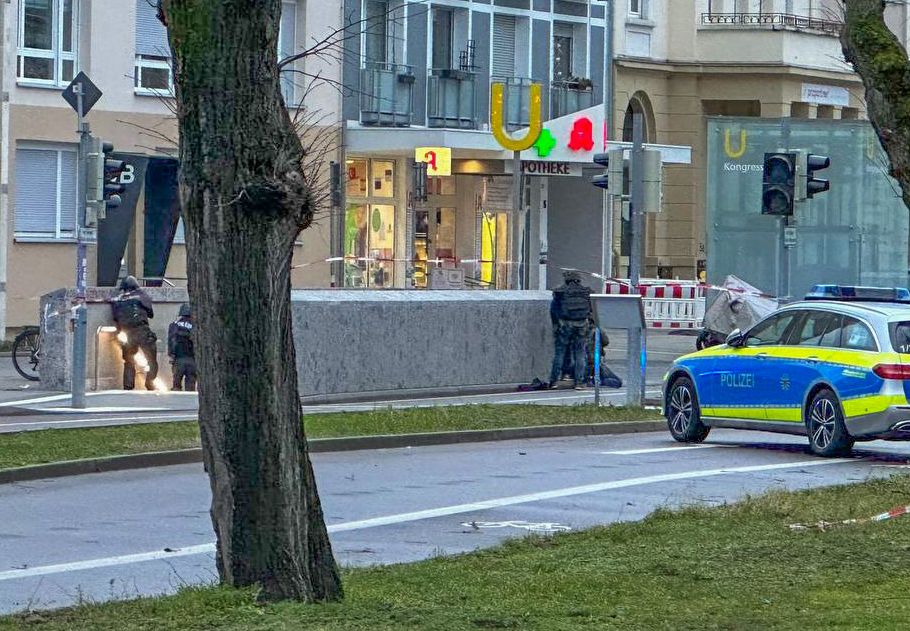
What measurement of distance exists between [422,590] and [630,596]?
3.27 feet

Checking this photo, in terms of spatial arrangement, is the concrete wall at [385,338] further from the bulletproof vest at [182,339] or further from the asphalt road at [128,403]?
the bulletproof vest at [182,339]

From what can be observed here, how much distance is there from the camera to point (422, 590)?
30.1 ft

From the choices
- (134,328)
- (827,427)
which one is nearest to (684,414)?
(827,427)

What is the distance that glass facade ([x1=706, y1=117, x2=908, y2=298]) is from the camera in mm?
32156

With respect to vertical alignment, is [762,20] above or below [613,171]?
above

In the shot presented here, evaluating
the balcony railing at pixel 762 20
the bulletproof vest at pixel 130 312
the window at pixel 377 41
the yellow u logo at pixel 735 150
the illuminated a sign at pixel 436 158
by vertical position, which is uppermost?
the balcony railing at pixel 762 20

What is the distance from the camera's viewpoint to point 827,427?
1834cm

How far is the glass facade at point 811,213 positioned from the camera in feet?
105

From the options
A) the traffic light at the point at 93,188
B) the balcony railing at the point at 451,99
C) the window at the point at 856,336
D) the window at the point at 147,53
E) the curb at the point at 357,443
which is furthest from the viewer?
the balcony railing at the point at 451,99

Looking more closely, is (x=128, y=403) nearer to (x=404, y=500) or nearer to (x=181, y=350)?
(x=181, y=350)

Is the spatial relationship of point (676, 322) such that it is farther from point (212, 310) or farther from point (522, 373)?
point (212, 310)

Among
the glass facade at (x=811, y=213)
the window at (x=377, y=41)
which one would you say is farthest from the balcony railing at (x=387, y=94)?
the glass facade at (x=811, y=213)

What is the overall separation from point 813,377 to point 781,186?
5.97m

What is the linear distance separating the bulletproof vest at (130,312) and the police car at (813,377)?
25.6 feet
